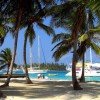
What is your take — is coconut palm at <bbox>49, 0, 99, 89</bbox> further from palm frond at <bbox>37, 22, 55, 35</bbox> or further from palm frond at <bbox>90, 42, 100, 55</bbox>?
palm frond at <bbox>37, 22, 55, 35</bbox>

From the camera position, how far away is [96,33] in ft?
110

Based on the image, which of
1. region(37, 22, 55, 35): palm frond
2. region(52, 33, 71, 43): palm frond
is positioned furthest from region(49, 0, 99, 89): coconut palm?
region(52, 33, 71, 43): palm frond

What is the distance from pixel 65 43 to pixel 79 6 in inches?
259

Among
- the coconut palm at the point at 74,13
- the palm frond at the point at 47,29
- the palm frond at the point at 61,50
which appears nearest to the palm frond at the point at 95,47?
the palm frond at the point at 61,50

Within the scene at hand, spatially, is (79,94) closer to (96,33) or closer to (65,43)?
(65,43)

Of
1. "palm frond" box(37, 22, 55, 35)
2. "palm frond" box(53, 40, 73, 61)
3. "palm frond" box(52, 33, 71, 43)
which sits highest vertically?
"palm frond" box(37, 22, 55, 35)

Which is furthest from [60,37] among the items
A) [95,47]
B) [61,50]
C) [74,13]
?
[74,13]

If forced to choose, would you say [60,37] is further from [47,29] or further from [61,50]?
[61,50]

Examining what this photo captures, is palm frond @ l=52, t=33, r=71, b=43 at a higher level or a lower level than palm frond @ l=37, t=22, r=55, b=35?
lower

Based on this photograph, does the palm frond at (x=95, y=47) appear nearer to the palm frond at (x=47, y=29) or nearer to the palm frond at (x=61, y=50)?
the palm frond at (x=61, y=50)

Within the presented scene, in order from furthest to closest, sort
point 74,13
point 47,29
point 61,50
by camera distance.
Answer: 1. point 47,29
2. point 61,50
3. point 74,13

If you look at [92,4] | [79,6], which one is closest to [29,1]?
[79,6]

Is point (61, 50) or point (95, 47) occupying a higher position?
point (95, 47)

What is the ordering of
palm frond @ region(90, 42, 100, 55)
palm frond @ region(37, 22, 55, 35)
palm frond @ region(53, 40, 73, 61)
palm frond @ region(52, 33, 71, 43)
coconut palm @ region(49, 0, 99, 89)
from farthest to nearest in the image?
palm frond @ region(52, 33, 71, 43)
palm frond @ region(37, 22, 55, 35)
palm frond @ region(90, 42, 100, 55)
palm frond @ region(53, 40, 73, 61)
coconut palm @ region(49, 0, 99, 89)
